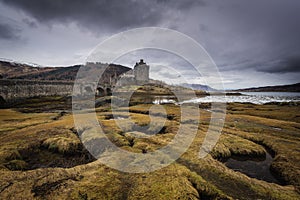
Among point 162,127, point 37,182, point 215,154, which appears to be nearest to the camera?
point 37,182

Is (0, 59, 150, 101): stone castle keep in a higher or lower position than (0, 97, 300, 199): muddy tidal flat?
higher

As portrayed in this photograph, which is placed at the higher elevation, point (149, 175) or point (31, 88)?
point (31, 88)

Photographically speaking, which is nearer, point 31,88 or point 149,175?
point 149,175

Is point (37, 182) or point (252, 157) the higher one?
point (37, 182)

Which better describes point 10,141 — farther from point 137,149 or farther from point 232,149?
point 232,149

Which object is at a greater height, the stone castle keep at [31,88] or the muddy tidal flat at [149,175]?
the stone castle keep at [31,88]

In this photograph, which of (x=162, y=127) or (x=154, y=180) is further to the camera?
(x=162, y=127)

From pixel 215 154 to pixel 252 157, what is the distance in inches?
142

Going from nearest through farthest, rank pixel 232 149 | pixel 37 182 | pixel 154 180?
1. pixel 37 182
2. pixel 154 180
3. pixel 232 149

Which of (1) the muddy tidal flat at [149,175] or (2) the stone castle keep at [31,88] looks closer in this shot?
(1) the muddy tidal flat at [149,175]

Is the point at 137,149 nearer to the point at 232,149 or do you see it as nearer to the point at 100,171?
the point at 100,171

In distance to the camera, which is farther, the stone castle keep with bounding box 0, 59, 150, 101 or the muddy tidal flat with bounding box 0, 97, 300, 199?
the stone castle keep with bounding box 0, 59, 150, 101

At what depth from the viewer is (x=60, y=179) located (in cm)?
924

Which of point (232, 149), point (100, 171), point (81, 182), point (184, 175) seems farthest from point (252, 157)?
point (81, 182)
